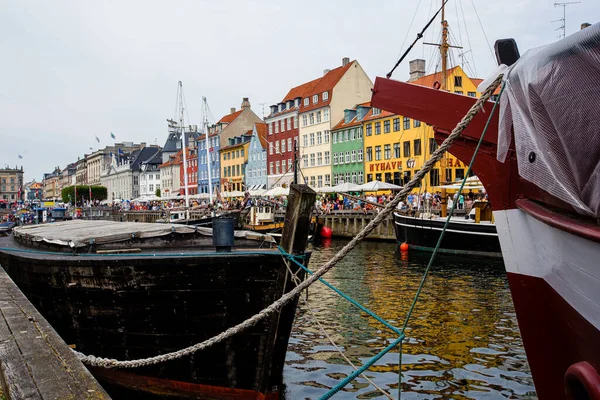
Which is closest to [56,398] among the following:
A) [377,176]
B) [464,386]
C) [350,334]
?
[464,386]

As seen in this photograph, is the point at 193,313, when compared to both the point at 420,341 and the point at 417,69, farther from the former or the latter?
the point at 417,69

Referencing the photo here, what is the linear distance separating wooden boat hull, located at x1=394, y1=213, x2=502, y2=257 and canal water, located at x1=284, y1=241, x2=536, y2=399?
5.63 meters

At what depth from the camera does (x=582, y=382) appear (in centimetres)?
336

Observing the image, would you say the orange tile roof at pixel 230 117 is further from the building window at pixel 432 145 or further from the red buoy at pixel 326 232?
the red buoy at pixel 326 232

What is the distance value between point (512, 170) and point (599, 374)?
5.32ft

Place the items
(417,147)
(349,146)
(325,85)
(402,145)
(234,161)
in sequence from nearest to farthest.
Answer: (417,147) < (402,145) < (349,146) < (325,85) < (234,161)

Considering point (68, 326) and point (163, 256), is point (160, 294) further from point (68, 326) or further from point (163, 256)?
point (68, 326)

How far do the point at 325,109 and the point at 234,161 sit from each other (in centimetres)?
2567

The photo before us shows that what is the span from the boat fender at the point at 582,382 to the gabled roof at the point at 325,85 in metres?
60.8

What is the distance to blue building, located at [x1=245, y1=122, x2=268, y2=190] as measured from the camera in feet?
250

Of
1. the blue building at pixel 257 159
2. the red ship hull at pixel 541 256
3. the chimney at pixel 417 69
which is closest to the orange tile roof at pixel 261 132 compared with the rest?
the blue building at pixel 257 159

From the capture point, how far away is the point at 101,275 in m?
7.52

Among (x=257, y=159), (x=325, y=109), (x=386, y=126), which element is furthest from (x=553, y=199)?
(x=257, y=159)

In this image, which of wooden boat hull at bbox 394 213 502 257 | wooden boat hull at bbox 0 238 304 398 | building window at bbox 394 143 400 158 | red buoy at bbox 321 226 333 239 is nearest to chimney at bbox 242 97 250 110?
building window at bbox 394 143 400 158
